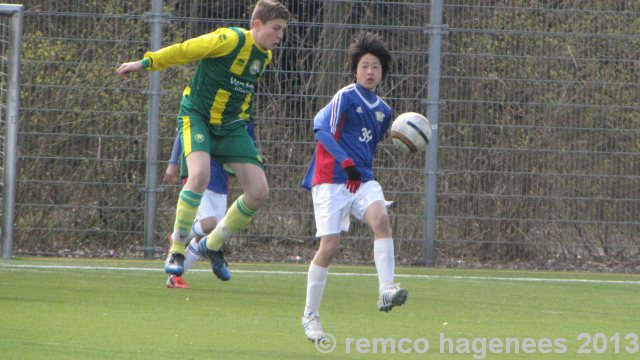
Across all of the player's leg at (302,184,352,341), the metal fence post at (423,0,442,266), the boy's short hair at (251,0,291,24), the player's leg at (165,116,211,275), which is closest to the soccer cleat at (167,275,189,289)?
the player's leg at (165,116,211,275)

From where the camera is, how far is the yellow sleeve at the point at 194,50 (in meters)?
8.56

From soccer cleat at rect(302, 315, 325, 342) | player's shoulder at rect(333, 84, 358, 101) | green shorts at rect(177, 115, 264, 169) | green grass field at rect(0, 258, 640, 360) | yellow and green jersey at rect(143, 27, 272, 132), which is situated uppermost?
yellow and green jersey at rect(143, 27, 272, 132)

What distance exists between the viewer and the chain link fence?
41.5ft

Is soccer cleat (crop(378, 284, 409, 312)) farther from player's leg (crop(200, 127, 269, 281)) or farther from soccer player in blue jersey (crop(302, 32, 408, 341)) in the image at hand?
player's leg (crop(200, 127, 269, 281))

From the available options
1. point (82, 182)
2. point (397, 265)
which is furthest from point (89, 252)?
point (397, 265)

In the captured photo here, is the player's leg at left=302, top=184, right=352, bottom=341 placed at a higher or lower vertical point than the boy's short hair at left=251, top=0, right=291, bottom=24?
lower

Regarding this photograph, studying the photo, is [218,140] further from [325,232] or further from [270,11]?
[325,232]

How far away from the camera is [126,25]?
41.7 feet

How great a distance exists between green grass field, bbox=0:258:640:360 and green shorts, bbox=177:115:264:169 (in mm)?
1042

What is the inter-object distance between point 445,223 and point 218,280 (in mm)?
3232

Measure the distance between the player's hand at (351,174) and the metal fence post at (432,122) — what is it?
5414 mm

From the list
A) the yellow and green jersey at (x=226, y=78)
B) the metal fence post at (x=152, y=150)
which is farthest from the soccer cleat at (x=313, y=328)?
the metal fence post at (x=152, y=150)

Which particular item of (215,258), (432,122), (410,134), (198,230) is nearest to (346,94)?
(410,134)

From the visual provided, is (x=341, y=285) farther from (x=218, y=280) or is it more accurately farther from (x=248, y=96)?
(x=248, y=96)
